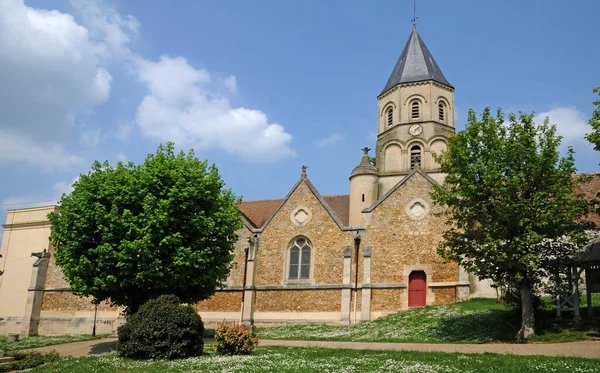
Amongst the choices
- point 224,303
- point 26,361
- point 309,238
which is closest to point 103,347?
point 26,361

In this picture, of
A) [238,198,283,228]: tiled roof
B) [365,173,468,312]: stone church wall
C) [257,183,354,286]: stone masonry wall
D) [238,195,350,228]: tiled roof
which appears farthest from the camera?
[238,195,350,228]: tiled roof

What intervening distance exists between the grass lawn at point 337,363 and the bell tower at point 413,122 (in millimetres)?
25629

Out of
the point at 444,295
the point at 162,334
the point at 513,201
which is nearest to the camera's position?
the point at 162,334

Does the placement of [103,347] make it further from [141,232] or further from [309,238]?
[309,238]

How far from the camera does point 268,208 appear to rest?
126 ft

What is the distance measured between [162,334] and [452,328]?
1205 cm

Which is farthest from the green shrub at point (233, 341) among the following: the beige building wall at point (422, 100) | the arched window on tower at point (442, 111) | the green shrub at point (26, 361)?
the arched window on tower at point (442, 111)

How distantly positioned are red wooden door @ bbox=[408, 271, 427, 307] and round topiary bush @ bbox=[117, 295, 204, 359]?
1520cm

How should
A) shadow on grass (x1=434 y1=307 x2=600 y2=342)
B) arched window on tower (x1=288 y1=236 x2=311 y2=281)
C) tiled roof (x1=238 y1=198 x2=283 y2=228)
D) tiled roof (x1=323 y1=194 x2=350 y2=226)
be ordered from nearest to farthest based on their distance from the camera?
shadow on grass (x1=434 y1=307 x2=600 y2=342), arched window on tower (x1=288 y1=236 x2=311 y2=281), tiled roof (x1=238 y1=198 x2=283 y2=228), tiled roof (x1=323 y1=194 x2=350 y2=226)

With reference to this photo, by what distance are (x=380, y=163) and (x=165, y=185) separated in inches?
913

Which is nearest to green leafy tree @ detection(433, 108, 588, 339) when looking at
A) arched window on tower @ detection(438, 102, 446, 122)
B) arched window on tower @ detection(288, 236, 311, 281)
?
arched window on tower @ detection(288, 236, 311, 281)

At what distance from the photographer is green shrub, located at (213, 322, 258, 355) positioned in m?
16.2

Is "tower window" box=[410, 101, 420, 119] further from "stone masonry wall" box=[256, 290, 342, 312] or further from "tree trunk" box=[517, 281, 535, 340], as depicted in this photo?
"tree trunk" box=[517, 281, 535, 340]

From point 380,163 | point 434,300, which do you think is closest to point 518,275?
point 434,300
